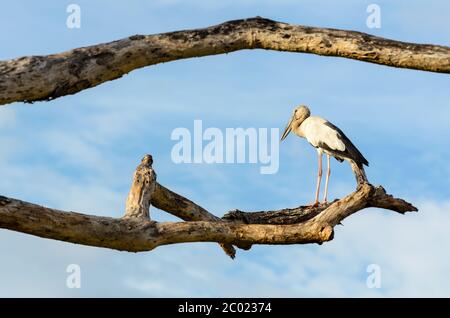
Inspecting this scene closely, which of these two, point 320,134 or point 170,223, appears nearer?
point 170,223

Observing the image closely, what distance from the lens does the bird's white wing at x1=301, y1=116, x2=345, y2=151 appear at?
17125mm

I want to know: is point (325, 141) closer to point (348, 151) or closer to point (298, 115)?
point (348, 151)

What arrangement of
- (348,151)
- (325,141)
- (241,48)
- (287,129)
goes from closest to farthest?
(241,48), (348,151), (325,141), (287,129)

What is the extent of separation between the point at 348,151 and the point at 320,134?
34.4 inches

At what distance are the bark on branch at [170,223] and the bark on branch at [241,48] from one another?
Answer: 178 cm

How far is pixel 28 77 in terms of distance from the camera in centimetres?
1216

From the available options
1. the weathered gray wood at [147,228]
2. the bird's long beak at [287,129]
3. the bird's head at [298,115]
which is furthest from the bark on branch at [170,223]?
the bird's long beak at [287,129]

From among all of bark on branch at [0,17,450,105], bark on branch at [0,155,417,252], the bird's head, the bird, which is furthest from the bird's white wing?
bark on branch at [0,17,450,105]

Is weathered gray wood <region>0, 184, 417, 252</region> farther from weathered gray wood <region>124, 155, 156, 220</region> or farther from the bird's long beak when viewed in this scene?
the bird's long beak

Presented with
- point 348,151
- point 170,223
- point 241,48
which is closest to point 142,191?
point 170,223

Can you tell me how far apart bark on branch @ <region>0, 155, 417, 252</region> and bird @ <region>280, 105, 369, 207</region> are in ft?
2.59

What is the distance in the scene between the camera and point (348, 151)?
55.4ft
